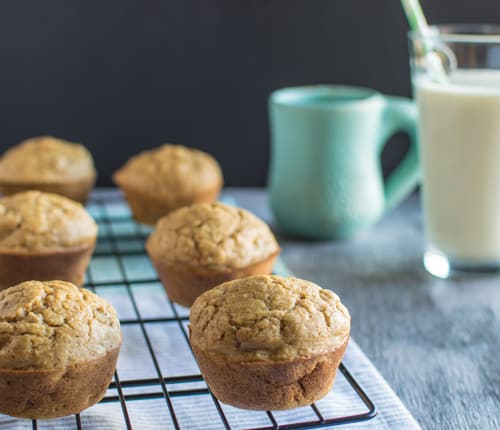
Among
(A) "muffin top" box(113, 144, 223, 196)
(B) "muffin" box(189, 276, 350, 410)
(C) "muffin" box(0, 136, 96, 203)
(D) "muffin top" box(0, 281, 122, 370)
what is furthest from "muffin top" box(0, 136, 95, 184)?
(B) "muffin" box(189, 276, 350, 410)

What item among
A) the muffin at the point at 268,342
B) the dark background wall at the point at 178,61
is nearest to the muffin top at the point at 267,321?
the muffin at the point at 268,342

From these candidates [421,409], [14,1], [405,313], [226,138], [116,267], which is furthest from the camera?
[226,138]

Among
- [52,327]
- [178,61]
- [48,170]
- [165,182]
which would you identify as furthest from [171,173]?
[52,327]

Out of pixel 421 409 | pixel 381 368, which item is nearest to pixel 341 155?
pixel 381 368

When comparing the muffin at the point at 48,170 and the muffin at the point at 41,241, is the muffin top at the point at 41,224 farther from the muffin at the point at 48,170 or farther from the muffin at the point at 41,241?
the muffin at the point at 48,170

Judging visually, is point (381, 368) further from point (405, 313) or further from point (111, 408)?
point (111, 408)

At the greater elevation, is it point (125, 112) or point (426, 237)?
point (125, 112)

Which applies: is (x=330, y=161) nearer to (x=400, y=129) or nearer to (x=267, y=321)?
(x=400, y=129)
